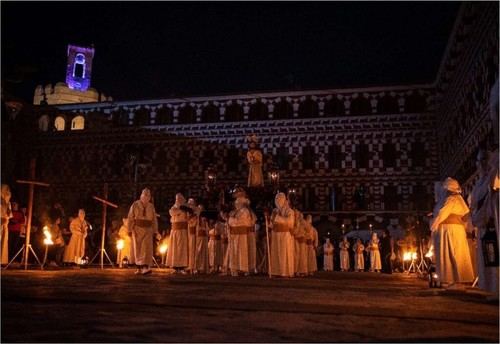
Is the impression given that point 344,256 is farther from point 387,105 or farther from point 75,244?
point 75,244

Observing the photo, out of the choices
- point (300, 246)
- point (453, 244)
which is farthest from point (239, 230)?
point (453, 244)

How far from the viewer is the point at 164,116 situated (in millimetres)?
34906

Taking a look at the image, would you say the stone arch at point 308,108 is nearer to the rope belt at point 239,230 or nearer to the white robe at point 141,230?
the rope belt at point 239,230

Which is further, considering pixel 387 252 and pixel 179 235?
pixel 387 252

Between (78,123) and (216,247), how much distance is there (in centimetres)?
2783

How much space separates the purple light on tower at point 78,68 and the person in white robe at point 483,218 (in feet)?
147

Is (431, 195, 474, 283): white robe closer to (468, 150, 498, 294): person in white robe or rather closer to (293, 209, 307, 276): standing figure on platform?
(468, 150, 498, 294): person in white robe

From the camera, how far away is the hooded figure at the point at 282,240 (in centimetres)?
1175

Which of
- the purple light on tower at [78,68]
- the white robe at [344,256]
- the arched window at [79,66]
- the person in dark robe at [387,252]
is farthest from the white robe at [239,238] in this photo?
the arched window at [79,66]

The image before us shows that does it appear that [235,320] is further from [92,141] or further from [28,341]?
[92,141]

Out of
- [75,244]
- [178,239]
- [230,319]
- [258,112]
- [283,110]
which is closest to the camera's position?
[230,319]

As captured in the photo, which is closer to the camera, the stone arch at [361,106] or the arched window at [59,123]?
the stone arch at [361,106]

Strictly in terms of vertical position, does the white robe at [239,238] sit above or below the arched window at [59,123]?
below

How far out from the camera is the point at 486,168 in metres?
7.04
